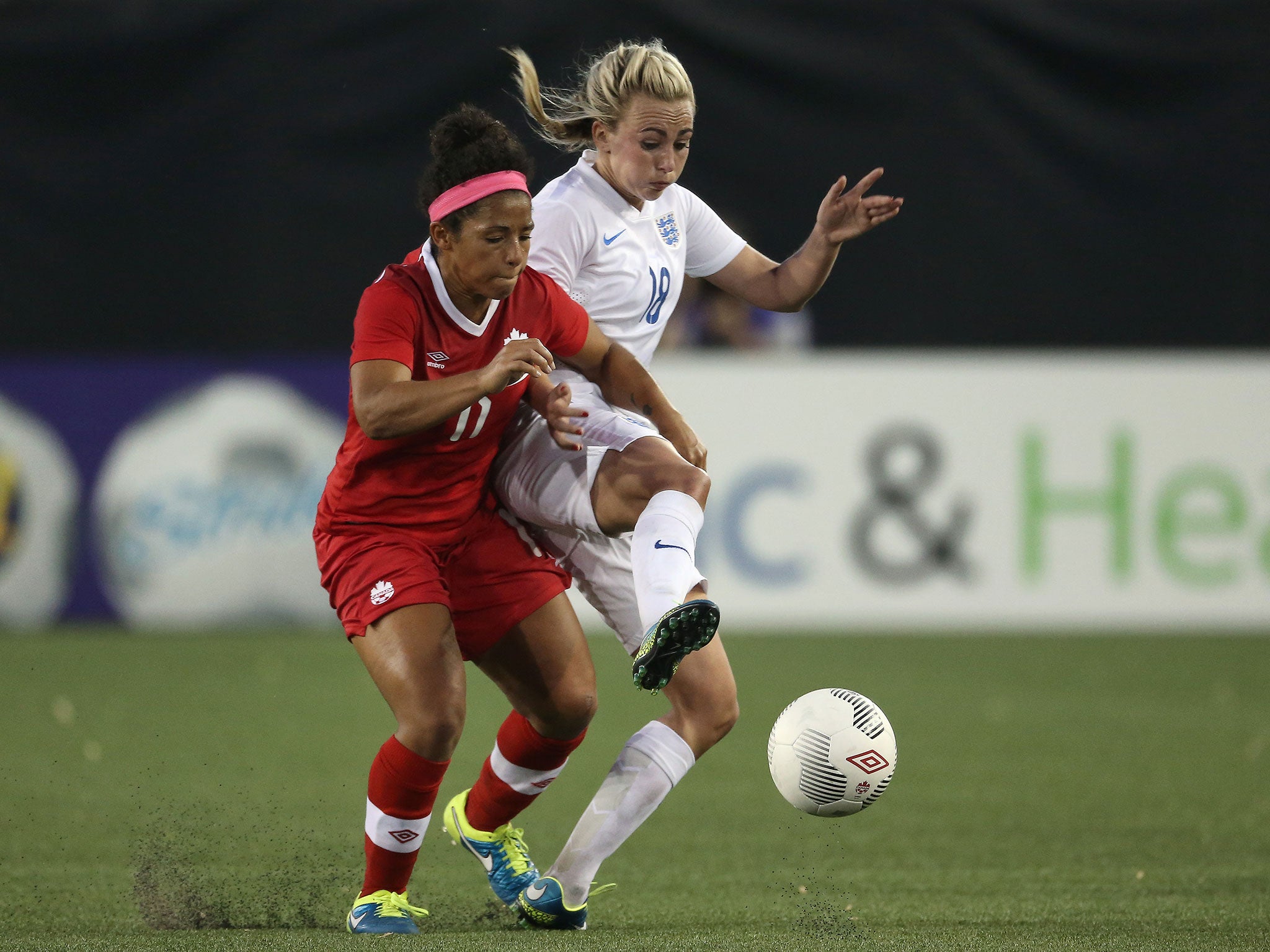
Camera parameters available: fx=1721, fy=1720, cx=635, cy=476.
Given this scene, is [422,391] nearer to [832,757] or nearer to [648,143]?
[648,143]

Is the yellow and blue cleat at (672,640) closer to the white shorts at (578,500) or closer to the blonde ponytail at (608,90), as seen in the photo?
the white shorts at (578,500)

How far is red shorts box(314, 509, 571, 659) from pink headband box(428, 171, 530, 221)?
786 millimetres

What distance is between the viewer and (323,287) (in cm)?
1027

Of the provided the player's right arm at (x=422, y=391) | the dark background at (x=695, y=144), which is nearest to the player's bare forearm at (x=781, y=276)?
the player's right arm at (x=422, y=391)

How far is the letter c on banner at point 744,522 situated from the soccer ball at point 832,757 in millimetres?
5201

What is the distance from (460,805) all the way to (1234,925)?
205cm

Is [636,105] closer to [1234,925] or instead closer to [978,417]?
[1234,925]

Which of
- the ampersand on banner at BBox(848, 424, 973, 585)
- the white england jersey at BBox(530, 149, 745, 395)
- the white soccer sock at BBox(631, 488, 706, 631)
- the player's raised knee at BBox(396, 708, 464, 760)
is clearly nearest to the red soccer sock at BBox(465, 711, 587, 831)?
the player's raised knee at BBox(396, 708, 464, 760)

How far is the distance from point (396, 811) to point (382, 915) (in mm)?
241

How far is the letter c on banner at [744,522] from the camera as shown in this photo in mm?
9352

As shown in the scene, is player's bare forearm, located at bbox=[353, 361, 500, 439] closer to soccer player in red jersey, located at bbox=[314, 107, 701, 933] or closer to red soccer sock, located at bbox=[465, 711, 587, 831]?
soccer player in red jersey, located at bbox=[314, 107, 701, 933]

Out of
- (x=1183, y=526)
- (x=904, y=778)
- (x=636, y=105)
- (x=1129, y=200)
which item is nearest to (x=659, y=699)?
(x=904, y=778)

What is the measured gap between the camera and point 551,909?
4.09 m

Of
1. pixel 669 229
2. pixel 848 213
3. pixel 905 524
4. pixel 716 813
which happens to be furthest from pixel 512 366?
pixel 905 524
